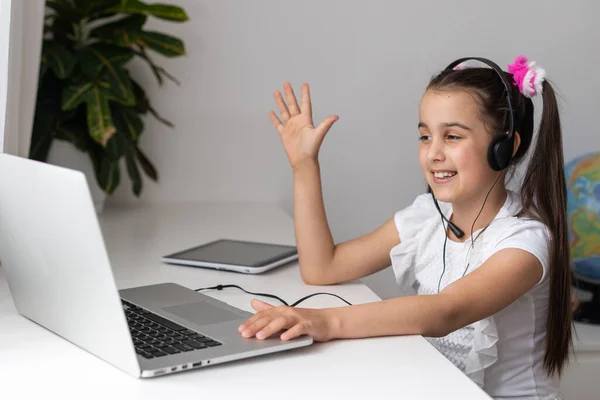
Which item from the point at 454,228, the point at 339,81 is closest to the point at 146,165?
the point at 339,81

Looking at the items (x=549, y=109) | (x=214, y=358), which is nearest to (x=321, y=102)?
(x=549, y=109)

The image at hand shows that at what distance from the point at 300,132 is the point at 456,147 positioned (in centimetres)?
29

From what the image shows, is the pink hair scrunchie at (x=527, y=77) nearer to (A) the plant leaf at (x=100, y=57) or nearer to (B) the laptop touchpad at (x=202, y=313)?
(B) the laptop touchpad at (x=202, y=313)

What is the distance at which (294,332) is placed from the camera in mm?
1008

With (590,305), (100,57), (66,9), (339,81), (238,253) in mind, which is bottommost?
(590,305)

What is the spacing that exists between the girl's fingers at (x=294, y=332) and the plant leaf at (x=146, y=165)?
1.40 meters

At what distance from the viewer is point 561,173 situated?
137 cm

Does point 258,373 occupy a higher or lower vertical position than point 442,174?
lower

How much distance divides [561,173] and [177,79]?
52.1 inches

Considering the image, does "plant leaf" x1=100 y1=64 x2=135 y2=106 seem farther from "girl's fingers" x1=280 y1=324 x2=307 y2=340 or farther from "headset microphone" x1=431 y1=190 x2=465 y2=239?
"girl's fingers" x1=280 y1=324 x2=307 y2=340

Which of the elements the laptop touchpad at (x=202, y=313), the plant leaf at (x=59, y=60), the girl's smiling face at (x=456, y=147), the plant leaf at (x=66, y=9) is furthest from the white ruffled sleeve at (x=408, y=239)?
the plant leaf at (x=66, y=9)

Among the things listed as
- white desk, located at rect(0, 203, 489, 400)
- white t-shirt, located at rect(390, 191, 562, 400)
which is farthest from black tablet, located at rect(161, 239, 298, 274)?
white t-shirt, located at rect(390, 191, 562, 400)

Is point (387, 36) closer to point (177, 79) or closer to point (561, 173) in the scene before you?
point (177, 79)

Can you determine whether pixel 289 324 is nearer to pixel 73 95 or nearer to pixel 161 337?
pixel 161 337
